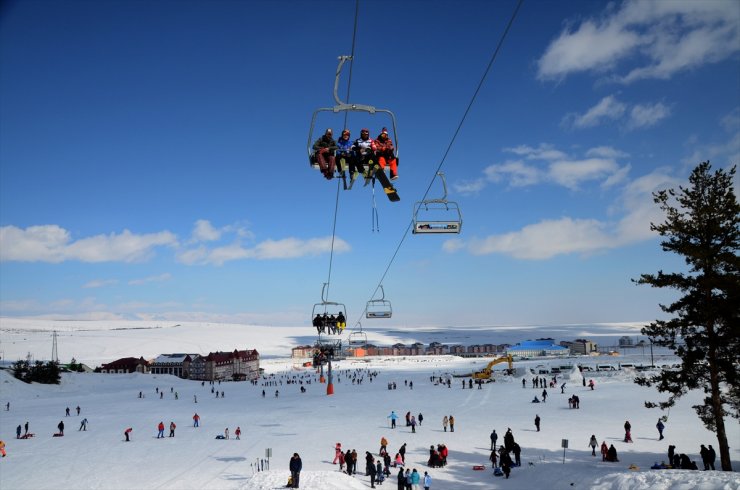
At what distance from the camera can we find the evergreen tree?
17.1m

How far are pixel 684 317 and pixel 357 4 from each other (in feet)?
56.4

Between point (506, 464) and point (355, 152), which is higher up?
point (355, 152)

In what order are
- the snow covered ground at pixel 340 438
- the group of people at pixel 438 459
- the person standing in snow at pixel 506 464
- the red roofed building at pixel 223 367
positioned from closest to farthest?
the snow covered ground at pixel 340 438 → the person standing in snow at pixel 506 464 → the group of people at pixel 438 459 → the red roofed building at pixel 223 367

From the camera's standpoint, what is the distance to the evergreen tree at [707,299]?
17141 mm

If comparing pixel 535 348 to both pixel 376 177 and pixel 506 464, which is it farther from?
pixel 376 177

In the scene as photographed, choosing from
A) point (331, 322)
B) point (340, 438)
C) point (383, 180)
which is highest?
point (383, 180)

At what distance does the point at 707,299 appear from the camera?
698 inches

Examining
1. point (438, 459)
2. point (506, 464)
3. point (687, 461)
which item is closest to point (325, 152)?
point (506, 464)

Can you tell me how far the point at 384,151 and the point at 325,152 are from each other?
3.36 ft

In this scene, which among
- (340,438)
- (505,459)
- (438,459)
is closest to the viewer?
(505,459)

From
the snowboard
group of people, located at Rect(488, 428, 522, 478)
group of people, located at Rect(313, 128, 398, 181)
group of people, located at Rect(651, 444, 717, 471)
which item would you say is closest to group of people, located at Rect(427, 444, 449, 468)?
group of people, located at Rect(488, 428, 522, 478)

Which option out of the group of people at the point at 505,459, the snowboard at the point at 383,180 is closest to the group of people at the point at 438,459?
the group of people at the point at 505,459

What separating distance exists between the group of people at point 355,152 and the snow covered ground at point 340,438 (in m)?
11.5

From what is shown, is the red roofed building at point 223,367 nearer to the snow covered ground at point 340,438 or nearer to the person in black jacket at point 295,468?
the snow covered ground at point 340,438
